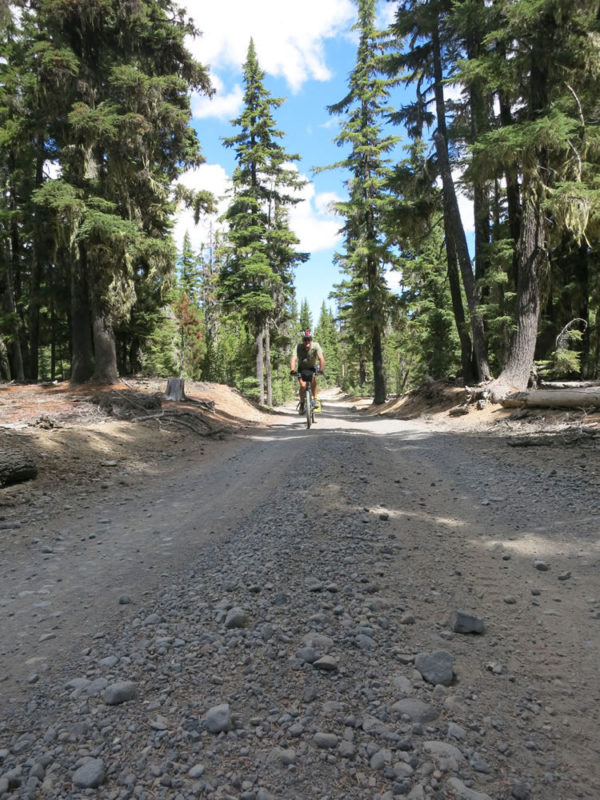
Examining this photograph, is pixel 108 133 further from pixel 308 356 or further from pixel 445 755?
pixel 445 755

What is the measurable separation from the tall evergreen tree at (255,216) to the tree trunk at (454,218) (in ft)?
31.3

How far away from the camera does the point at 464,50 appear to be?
14547mm

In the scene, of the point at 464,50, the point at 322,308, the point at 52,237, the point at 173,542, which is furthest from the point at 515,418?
the point at 322,308

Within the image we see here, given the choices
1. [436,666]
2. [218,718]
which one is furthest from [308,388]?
[218,718]

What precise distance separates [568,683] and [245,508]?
3.49 m

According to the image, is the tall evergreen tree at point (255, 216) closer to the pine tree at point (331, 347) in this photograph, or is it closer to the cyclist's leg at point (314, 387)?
the cyclist's leg at point (314, 387)

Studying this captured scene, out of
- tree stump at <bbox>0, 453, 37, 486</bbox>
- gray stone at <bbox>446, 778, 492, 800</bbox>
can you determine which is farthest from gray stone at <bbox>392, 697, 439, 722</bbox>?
→ tree stump at <bbox>0, 453, 37, 486</bbox>

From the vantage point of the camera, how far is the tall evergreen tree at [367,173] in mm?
21641

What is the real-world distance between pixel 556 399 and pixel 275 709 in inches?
362

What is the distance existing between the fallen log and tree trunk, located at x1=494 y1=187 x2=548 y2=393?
107 cm

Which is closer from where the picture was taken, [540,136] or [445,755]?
[445,755]

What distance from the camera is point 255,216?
22.5 meters

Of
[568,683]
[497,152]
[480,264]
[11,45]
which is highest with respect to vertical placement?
[11,45]

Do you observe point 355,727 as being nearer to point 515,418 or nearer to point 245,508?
point 245,508
